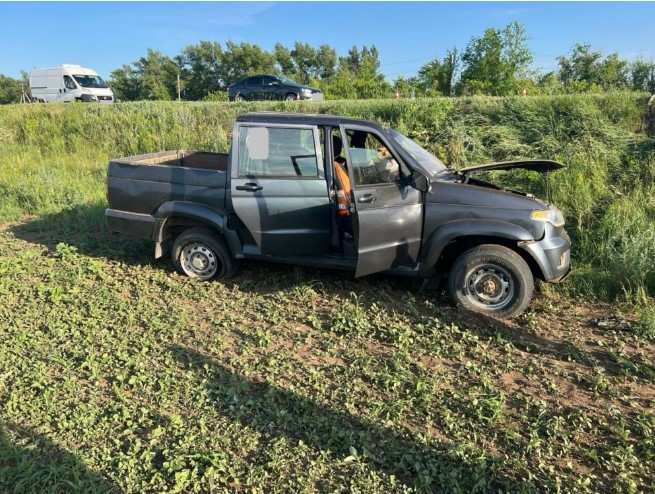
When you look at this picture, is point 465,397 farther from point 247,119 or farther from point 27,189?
point 27,189

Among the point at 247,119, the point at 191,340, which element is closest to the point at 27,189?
the point at 247,119

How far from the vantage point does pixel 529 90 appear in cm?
1393

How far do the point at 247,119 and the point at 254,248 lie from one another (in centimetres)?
140

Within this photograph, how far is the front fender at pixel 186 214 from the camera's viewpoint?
5.68 m

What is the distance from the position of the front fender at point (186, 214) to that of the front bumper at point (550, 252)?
3.17 m

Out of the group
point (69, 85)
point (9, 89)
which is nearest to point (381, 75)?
point (69, 85)

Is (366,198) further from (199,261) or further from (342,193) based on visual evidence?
(199,261)

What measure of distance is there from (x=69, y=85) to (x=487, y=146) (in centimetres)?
2424

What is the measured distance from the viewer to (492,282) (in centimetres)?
495

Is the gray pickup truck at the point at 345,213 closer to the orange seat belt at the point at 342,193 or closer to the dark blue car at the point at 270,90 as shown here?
the orange seat belt at the point at 342,193

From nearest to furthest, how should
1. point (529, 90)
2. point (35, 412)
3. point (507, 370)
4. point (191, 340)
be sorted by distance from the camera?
point (35, 412)
point (507, 370)
point (191, 340)
point (529, 90)

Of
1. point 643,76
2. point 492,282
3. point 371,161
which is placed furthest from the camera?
point 643,76

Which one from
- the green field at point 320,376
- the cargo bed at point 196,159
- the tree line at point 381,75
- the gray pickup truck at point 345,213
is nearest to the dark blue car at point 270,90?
the tree line at point 381,75

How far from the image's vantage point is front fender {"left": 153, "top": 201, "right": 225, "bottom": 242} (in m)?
5.68
